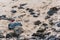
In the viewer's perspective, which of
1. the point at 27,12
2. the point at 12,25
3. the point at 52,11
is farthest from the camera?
the point at 27,12

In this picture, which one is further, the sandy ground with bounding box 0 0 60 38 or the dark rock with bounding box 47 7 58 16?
the dark rock with bounding box 47 7 58 16

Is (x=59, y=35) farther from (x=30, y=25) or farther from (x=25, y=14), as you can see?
(x=25, y=14)

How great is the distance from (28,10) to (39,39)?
1.04 m

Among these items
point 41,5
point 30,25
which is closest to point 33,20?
point 30,25

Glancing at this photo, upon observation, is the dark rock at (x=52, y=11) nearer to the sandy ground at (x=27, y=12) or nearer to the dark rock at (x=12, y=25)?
the sandy ground at (x=27, y=12)

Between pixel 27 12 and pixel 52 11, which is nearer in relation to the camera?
pixel 52 11

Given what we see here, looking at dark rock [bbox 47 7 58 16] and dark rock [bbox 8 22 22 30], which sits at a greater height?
dark rock [bbox 47 7 58 16]

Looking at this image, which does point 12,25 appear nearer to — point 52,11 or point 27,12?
point 27,12

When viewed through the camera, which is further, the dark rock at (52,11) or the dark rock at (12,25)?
the dark rock at (52,11)

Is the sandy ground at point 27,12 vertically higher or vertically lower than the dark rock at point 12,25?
higher

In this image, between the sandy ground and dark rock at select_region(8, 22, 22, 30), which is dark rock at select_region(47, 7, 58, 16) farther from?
dark rock at select_region(8, 22, 22, 30)

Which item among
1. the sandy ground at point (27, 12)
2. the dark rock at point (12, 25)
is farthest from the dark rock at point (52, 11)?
the dark rock at point (12, 25)

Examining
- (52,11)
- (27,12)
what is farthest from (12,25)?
(52,11)

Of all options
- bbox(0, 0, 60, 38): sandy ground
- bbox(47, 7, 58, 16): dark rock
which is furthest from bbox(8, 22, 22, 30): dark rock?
bbox(47, 7, 58, 16): dark rock
